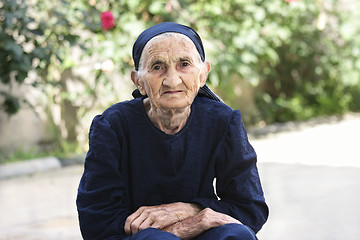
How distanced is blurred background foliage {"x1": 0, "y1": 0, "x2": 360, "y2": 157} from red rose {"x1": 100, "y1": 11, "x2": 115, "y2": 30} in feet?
0.36

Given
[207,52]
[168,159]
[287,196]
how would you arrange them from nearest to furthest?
[168,159] → [287,196] → [207,52]

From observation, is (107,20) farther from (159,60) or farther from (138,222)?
(138,222)

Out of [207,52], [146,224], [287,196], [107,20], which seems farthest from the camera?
[207,52]

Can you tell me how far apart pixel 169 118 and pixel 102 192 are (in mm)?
325

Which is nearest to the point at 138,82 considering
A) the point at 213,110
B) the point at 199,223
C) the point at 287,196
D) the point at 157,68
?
the point at 157,68

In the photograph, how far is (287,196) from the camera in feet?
14.9

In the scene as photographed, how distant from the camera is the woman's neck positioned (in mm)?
1890

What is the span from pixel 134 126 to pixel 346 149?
5270mm

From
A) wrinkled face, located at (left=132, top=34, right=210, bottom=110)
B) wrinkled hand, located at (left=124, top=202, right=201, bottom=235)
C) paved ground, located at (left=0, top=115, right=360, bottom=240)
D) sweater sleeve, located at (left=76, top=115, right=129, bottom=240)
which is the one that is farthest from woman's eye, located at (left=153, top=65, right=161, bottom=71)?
paved ground, located at (left=0, top=115, right=360, bottom=240)

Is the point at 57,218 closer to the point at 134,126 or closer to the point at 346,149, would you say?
the point at 134,126

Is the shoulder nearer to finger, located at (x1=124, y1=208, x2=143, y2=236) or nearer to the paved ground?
finger, located at (x1=124, y1=208, x2=143, y2=236)

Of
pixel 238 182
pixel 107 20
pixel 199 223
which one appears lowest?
pixel 199 223

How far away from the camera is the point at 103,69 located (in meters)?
6.18

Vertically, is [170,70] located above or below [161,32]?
below
